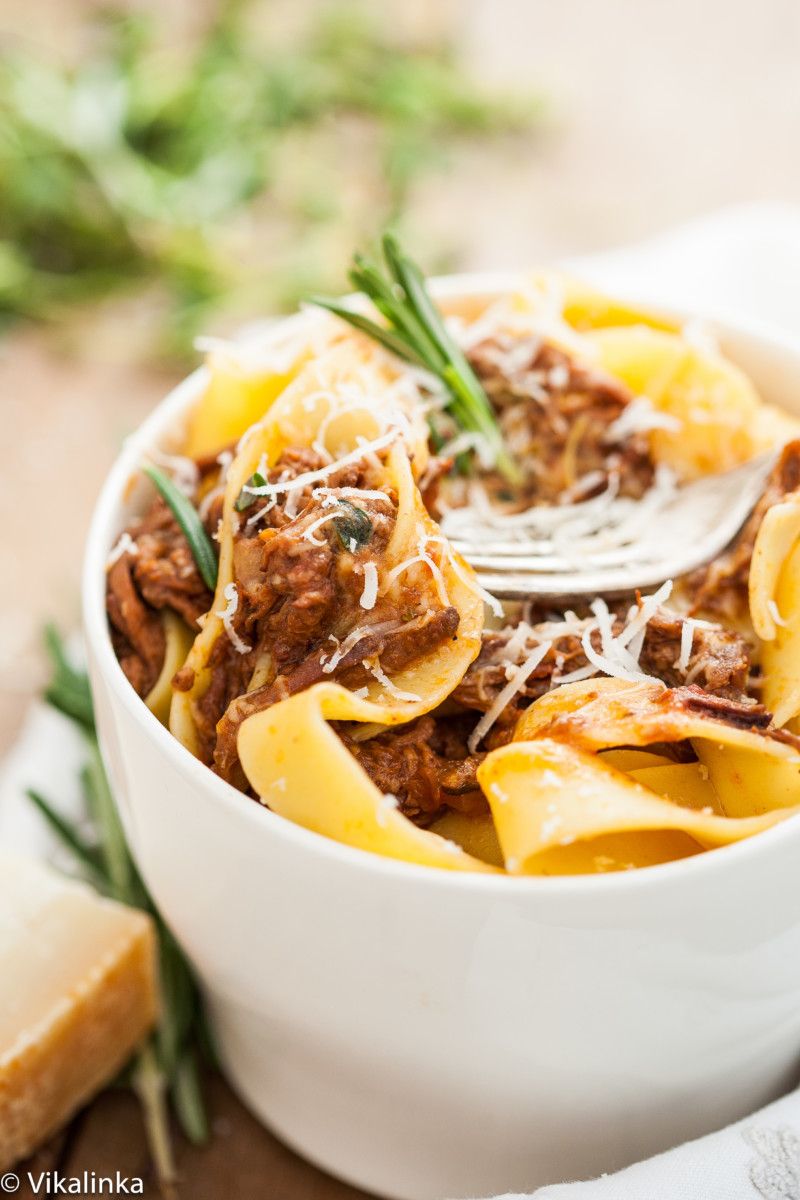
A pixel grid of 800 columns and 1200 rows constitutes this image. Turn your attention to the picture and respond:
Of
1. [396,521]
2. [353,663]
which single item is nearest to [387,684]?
[353,663]

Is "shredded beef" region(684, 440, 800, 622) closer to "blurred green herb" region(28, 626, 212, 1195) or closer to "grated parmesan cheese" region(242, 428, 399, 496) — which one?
"grated parmesan cheese" region(242, 428, 399, 496)

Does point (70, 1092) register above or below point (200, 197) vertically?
below

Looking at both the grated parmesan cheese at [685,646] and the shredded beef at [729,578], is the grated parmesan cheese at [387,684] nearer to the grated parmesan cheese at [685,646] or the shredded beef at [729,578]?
the grated parmesan cheese at [685,646]

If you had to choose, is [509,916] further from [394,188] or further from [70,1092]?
[394,188]

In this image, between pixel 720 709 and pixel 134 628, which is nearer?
pixel 720 709

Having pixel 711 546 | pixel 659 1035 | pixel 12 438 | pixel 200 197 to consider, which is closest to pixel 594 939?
pixel 659 1035

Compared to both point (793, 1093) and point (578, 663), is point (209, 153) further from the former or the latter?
point (793, 1093)
